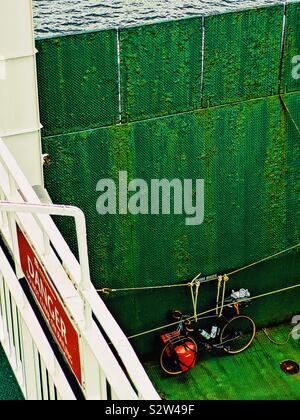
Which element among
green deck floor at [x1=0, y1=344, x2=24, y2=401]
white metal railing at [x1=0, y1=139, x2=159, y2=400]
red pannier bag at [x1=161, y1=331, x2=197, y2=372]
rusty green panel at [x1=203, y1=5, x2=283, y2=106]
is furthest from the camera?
red pannier bag at [x1=161, y1=331, x2=197, y2=372]

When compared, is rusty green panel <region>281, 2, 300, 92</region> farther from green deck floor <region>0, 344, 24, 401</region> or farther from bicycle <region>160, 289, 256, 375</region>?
green deck floor <region>0, 344, 24, 401</region>

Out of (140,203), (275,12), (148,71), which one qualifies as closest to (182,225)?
(140,203)

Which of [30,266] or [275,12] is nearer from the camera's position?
[30,266]

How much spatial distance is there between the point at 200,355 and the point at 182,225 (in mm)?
2020

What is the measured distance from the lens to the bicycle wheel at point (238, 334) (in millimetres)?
9711

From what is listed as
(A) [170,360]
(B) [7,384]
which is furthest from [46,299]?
(A) [170,360]

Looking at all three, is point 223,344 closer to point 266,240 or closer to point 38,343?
point 266,240

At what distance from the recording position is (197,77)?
325 inches

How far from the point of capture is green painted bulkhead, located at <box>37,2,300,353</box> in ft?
25.5

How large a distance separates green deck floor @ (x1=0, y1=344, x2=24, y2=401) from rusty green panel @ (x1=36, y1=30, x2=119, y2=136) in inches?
134

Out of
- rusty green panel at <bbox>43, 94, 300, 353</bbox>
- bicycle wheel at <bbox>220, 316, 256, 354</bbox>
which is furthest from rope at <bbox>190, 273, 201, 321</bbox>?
bicycle wheel at <bbox>220, 316, 256, 354</bbox>

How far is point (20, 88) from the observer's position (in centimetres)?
605

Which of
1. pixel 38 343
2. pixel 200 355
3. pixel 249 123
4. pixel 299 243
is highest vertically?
pixel 38 343

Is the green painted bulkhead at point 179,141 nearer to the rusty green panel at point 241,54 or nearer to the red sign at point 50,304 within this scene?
the rusty green panel at point 241,54
